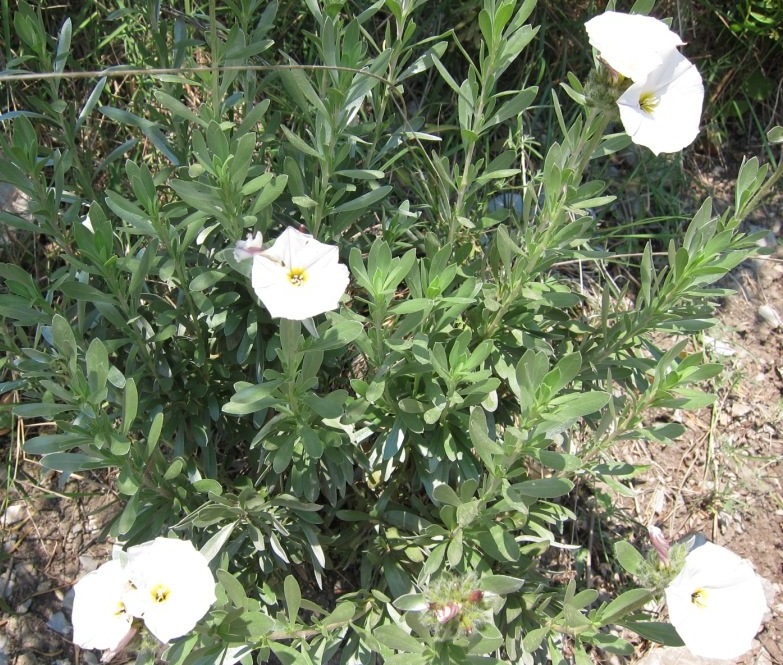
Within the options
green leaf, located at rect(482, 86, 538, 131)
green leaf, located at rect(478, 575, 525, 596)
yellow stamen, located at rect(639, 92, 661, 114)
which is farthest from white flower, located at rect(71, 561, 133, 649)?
yellow stamen, located at rect(639, 92, 661, 114)

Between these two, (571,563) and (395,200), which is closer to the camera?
(571,563)

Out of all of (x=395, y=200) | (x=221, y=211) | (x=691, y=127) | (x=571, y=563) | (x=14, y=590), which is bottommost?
(x=14, y=590)

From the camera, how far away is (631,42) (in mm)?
1853

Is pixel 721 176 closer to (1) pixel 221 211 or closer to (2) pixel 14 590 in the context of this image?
(1) pixel 221 211

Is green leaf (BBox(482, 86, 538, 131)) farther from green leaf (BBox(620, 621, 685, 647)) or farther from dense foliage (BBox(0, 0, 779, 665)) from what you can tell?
green leaf (BBox(620, 621, 685, 647))

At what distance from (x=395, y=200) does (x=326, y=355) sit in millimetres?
1365

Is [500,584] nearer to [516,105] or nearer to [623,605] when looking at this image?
[623,605]

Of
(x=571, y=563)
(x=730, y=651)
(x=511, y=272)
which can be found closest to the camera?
(x=730, y=651)

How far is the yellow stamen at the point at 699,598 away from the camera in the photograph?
74.8 inches

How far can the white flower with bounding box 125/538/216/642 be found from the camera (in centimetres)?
168

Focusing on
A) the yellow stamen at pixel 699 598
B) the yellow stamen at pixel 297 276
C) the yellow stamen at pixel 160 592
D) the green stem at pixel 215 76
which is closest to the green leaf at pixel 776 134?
the yellow stamen at pixel 699 598

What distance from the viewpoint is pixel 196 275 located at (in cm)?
240

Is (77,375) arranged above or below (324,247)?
below

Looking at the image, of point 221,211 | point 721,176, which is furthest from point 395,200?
point 721,176
